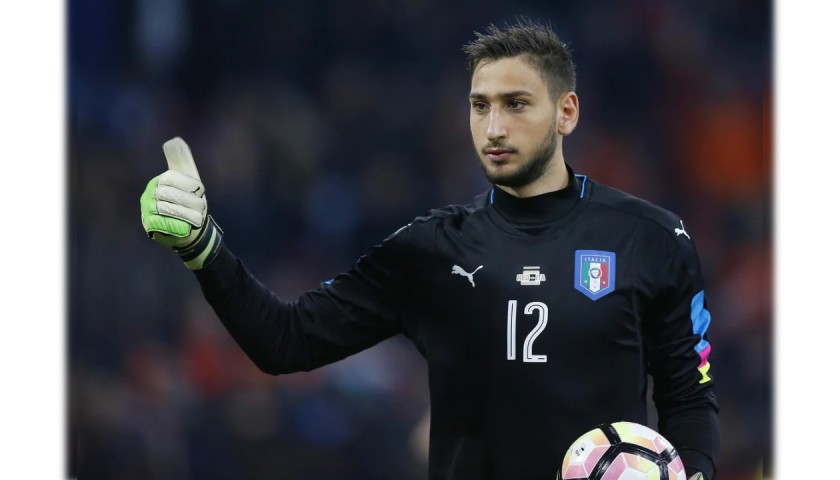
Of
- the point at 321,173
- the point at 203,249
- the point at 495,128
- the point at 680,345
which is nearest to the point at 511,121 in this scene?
the point at 495,128

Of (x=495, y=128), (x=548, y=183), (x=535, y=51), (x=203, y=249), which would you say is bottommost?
(x=203, y=249)

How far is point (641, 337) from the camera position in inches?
119

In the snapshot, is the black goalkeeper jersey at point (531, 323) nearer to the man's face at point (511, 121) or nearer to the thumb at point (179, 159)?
the man's face at point (511, 121)

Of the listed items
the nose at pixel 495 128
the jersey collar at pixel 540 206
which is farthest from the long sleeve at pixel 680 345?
the nose at pixel 495 128

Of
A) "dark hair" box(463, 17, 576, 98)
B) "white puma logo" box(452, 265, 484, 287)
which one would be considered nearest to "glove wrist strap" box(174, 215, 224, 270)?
"white puma logo" box(452, 265, 484, 287)

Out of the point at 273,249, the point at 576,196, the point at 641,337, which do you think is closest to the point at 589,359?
the point at 641,337

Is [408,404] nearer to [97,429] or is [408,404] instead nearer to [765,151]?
[97,429]

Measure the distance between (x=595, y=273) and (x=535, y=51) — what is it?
0.71m

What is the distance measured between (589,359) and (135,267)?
161 inches

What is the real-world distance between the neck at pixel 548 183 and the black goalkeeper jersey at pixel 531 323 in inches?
0.9

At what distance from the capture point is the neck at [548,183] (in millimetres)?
3129

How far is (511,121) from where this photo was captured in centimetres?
303

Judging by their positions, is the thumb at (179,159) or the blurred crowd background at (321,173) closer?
the thumb at (179,159)

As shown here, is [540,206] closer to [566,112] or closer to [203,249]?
[566,112]
